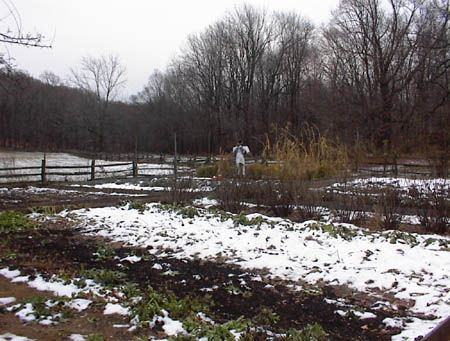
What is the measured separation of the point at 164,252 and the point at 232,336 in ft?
9.19

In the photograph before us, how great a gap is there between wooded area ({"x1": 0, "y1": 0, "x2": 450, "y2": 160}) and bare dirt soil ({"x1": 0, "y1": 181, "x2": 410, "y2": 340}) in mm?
4060

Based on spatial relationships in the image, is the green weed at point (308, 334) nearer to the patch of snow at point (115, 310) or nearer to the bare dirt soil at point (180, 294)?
the bare dirt soil at point (180, 294)

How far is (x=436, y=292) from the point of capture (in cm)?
408

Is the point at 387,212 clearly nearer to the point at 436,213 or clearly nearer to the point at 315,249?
the point at 436,213

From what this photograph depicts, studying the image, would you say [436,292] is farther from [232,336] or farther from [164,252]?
[164,252]

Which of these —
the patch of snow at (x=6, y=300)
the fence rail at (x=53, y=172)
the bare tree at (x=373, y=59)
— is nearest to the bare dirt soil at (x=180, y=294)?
the patch of snow at (x=6, y=300)

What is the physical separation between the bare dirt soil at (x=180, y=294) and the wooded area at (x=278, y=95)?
13.3ft

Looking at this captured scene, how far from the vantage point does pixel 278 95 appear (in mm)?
50062

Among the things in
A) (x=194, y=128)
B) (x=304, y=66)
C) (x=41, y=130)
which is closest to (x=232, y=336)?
(x=304, y=66)

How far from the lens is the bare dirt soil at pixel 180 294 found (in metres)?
3.28

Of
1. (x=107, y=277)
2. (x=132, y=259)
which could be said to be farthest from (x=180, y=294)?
(x=132, y=259)

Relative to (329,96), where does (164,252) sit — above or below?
below

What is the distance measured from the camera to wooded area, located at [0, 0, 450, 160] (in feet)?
70.3

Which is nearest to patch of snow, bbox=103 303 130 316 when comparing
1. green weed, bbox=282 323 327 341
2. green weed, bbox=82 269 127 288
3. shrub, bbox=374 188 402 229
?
green weed, bbox=82 269 127 288
